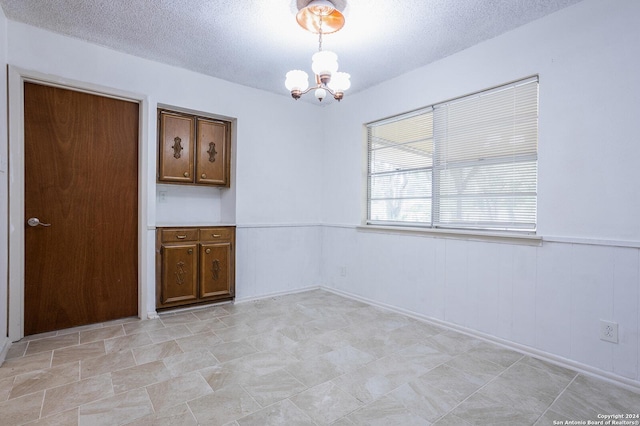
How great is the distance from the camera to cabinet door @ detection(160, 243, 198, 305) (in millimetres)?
3309

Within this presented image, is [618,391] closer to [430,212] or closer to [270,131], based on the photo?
[430,212]

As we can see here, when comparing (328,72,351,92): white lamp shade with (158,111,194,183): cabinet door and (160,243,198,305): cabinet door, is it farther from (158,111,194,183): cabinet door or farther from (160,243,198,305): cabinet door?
(160,243,198,305): cabinet door

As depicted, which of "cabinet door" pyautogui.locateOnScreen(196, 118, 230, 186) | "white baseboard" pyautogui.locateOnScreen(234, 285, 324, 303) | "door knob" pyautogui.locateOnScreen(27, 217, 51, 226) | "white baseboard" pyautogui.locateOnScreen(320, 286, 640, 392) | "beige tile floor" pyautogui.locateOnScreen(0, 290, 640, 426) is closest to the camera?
"beige tile floor" pyautogui.locateOnScreen(0, 290, 640, 426)

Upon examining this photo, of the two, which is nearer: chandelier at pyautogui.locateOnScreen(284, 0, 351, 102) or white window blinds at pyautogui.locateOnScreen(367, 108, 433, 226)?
→ chandelier at pyautogui.locateOnScreen(284, 0, 351, 102)

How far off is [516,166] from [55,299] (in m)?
4.00

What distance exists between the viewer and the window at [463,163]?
2.62 m

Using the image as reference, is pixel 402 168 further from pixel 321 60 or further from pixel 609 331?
pixel 609 331

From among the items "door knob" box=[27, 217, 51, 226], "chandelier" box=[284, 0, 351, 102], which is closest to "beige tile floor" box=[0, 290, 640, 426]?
"door knob" box=[27, 217, 51, 226]

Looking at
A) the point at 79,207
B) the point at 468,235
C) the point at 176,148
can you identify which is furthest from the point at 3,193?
the point at 468,235

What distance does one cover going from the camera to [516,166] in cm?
265

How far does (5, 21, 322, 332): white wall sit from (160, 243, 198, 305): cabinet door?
13cm

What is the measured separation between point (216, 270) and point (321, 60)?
2.46 metres

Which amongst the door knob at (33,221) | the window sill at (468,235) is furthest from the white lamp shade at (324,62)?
the door knob at (33,221)

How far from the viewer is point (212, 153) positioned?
12.3 feet
